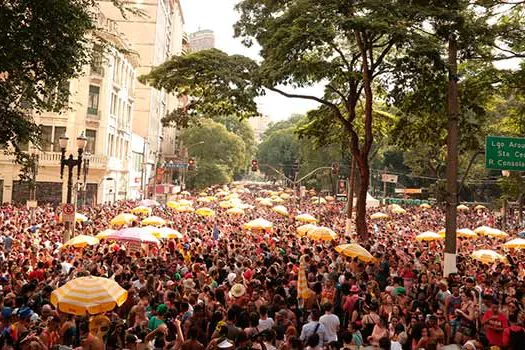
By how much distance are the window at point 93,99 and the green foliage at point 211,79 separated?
25839mm

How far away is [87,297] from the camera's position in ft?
30.1

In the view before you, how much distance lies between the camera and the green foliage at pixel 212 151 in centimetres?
8075

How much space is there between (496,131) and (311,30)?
822 inches

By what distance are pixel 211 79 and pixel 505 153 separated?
1043cm

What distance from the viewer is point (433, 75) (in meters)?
18.0

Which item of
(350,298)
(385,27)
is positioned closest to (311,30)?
(385,27)

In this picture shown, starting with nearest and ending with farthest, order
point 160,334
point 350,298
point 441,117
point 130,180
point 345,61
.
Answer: point 160,334
point 350,298
point 441,117
point 345,61
point 130,180

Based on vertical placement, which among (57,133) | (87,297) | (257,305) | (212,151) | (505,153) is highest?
(212,151)

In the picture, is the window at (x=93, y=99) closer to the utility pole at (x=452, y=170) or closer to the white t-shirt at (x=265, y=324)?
the utility pole at (x=452, y=170)

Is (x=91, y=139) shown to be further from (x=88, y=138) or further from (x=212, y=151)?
(x=212, y=151)

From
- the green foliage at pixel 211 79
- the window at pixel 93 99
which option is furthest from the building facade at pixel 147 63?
the green foliage at pixel 211 79

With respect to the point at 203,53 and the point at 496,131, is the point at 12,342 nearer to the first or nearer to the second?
the point at 203,53

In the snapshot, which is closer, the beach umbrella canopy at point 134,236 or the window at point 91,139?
the beach umbrella canopy at point 134,236

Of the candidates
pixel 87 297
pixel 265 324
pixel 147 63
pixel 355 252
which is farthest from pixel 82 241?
pixel 147 63
